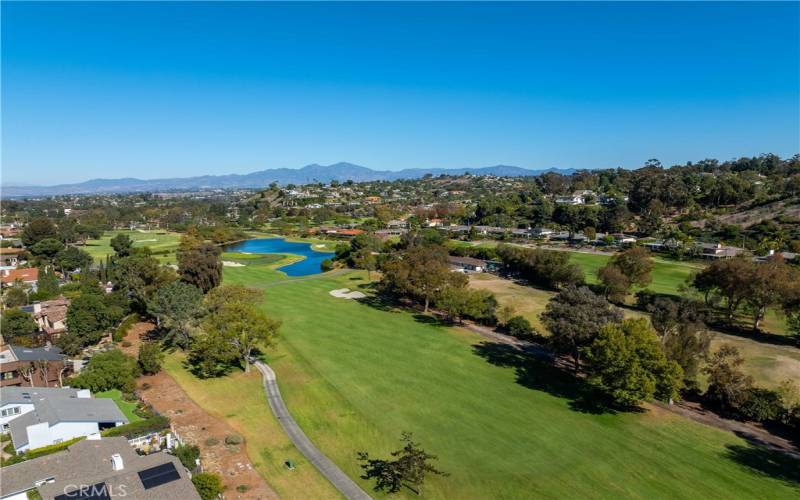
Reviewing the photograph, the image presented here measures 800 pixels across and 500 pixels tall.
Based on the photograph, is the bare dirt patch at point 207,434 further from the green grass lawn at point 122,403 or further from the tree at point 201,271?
the tree at point 201,271

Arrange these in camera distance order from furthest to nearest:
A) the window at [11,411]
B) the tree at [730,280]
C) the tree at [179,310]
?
1. the tree at [730,280]
2. the tree at [179,310]
3. the window at [11,411]

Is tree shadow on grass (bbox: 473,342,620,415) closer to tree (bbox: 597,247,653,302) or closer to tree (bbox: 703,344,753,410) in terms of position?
tree (bbox: 703,344,753,410)

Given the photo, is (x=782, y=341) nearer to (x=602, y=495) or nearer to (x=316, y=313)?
(x=602, y=495)

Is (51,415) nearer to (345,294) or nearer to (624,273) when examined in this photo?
(345,294)

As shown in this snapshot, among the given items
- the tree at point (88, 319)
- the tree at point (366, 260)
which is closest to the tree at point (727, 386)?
the tree at point (366, 260)

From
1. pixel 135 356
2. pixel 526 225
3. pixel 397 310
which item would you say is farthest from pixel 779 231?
pixel 135 356

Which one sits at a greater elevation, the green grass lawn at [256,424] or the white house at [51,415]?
the white house at [51,415]

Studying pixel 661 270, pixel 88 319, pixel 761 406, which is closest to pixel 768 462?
pixel 761 406
